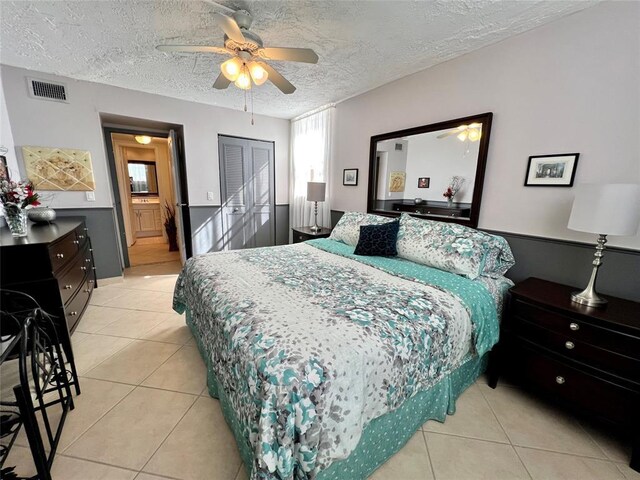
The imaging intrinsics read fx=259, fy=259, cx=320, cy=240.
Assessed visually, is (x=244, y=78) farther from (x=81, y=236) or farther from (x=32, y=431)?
(x=81, y=236)

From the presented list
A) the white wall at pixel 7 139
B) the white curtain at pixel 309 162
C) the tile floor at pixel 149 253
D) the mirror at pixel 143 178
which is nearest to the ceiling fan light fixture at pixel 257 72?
the white curtain at pixel 309 162

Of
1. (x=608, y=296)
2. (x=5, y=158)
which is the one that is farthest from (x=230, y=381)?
(x=5, y=158)

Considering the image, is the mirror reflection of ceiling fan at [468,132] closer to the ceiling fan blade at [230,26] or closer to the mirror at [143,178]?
the ceiling fan blade at [230,26]

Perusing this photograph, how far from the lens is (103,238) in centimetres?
338

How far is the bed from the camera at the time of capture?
90 cm

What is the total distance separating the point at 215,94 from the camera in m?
3.33

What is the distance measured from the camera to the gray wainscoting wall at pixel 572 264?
1.59 m

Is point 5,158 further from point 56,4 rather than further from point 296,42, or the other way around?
point 296,42

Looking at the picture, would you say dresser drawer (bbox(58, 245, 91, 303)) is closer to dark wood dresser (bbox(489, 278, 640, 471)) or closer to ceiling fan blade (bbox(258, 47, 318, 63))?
ceiling fan blade (bbox(258, 47, 318, 63))

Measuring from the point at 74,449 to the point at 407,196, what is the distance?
9.97 ft

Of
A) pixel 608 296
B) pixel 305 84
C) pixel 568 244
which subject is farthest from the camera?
pixel 305 84

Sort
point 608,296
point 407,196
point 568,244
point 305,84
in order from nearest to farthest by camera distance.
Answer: point 608,296
point 568,244
point 407,196
point 305,84

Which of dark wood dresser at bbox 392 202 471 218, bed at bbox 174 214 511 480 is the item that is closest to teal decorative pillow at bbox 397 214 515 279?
bed at bbox 174 214 511 480

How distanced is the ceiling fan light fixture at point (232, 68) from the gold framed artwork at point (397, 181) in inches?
71.7
